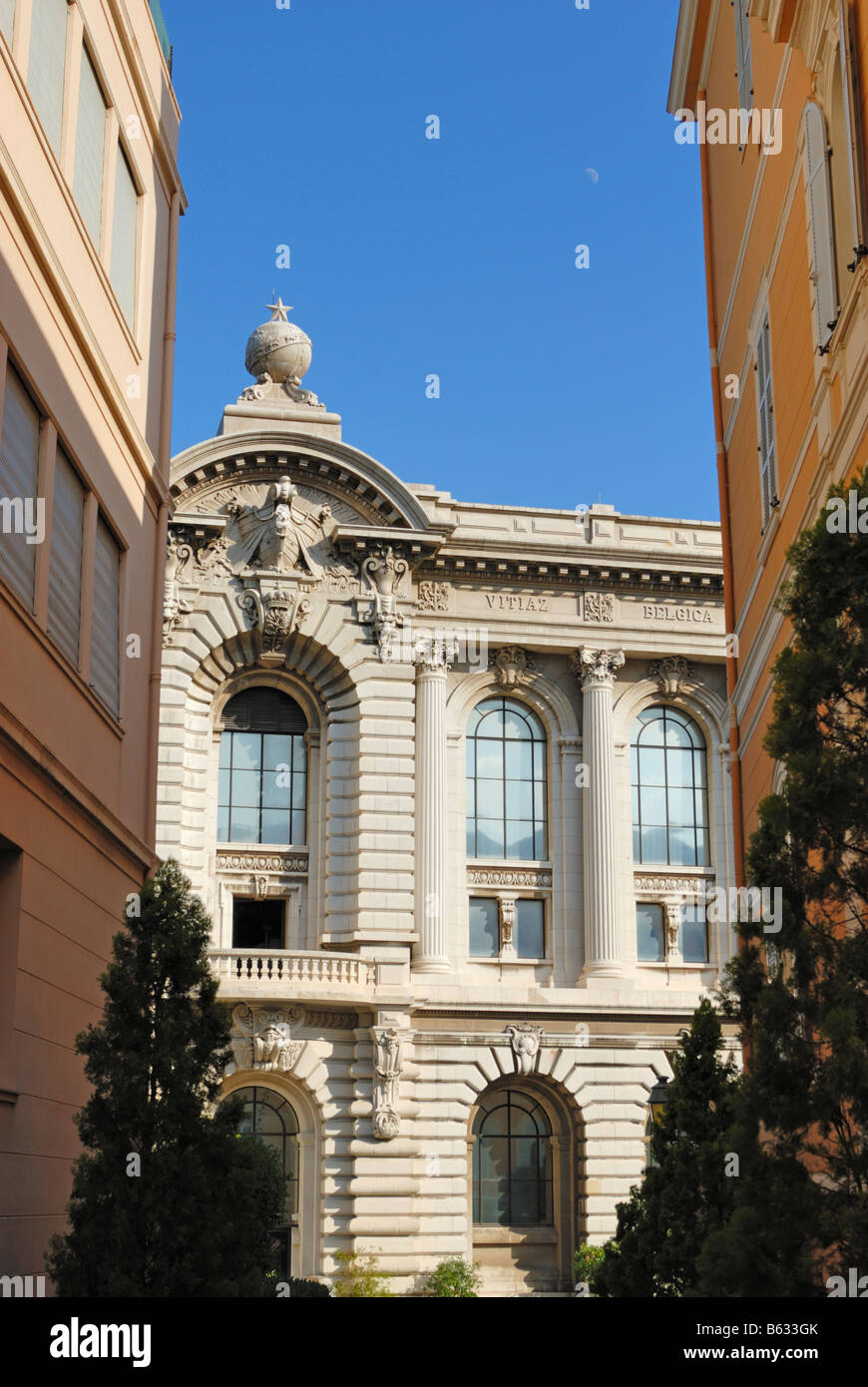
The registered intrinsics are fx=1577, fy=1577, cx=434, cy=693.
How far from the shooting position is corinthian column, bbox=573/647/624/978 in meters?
36.4

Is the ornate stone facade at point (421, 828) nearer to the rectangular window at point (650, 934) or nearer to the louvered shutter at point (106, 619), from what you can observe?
the rectangular window at point (650, 934)

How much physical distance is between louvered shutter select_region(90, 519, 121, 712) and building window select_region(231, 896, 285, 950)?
18.7m

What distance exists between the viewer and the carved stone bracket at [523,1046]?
116ft

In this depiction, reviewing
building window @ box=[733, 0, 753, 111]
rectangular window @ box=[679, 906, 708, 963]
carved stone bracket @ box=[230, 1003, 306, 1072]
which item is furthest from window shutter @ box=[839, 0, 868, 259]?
rectangular window @ box=[679, 906, 708, 963]

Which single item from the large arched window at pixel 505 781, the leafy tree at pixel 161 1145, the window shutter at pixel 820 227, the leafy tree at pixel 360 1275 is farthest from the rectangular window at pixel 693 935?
the window shutter at pixel 820 227

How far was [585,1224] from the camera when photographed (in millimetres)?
34906

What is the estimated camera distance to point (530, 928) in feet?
123

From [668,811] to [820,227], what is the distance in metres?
26.3

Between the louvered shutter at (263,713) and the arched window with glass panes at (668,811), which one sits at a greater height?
the louvered shutter at (263,713)

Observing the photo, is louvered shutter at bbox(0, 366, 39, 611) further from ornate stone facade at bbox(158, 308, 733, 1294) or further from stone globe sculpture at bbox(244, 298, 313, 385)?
stone globe sculpture at bbox(244, 298, 313, 385)

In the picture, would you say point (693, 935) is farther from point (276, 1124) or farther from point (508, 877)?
point (276, 1124)

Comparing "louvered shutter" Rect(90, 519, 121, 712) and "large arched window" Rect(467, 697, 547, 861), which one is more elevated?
"large arched window" Rect(467, 697, 547, 861)

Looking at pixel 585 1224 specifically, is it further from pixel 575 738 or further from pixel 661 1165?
pixel 661 1165
